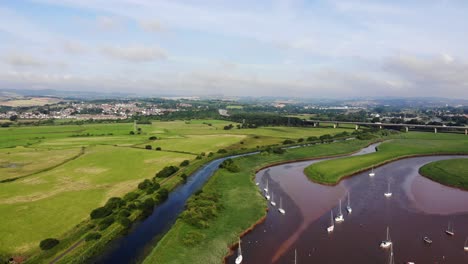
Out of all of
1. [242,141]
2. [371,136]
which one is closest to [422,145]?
[371,136]

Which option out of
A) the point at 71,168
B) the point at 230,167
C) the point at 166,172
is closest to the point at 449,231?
the point at 230,167

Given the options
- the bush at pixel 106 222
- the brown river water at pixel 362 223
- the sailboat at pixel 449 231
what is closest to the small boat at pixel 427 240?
the brown river water at pixel 362 223

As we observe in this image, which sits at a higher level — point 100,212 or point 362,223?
point 100,212

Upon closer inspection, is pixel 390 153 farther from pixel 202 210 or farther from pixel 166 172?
pixel 202 210

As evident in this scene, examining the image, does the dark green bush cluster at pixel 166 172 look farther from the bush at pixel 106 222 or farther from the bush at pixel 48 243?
the bush at pixel 48 243

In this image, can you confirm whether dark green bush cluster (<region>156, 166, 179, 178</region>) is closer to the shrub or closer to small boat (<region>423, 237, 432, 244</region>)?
the shrub

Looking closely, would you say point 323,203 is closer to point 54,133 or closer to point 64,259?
point 64,259
